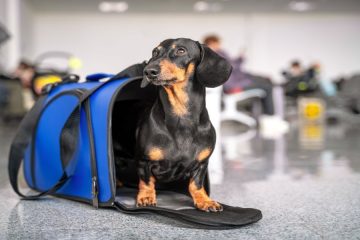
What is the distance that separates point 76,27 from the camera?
43.5 ft

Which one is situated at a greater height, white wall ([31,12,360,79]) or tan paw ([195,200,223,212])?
white wall ([31,12,360,79])

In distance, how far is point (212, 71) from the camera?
1491 mm

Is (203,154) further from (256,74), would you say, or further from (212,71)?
(256,74)

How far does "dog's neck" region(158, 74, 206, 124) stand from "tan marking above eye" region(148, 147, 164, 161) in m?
0.10

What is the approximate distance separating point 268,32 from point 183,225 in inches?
509

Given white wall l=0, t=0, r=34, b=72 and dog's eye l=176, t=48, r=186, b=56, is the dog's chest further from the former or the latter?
white wall l=0, t=0, r=34, b=72

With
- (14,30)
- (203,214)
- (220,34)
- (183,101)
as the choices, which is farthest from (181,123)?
(220,34)

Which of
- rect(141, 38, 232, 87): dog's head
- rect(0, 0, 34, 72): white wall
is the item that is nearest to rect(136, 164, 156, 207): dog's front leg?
rect(141, 38, 232, 87): dog's head

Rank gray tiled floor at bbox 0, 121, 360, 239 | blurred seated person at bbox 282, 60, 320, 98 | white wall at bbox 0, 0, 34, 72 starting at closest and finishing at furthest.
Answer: gray tiled floor at bbox 0, 121, 360, 239, blurred seated person at bbox 282, 60, 320, 98, white wall at bbox 0, 0, 34, 72

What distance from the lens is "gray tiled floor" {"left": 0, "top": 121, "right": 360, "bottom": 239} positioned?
1.31 metres

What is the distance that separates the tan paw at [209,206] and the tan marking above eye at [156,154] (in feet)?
0.61

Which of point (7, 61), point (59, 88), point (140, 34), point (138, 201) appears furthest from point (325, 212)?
point (140, 34)

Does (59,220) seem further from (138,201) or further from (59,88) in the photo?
(59,88)

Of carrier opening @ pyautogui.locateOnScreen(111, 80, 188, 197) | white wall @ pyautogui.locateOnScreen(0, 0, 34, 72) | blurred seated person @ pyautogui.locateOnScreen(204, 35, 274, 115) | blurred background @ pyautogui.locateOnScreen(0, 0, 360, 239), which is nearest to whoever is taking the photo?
carrier opening @ pyautogui.locateOnScreen(111, 80, 188, 197)
